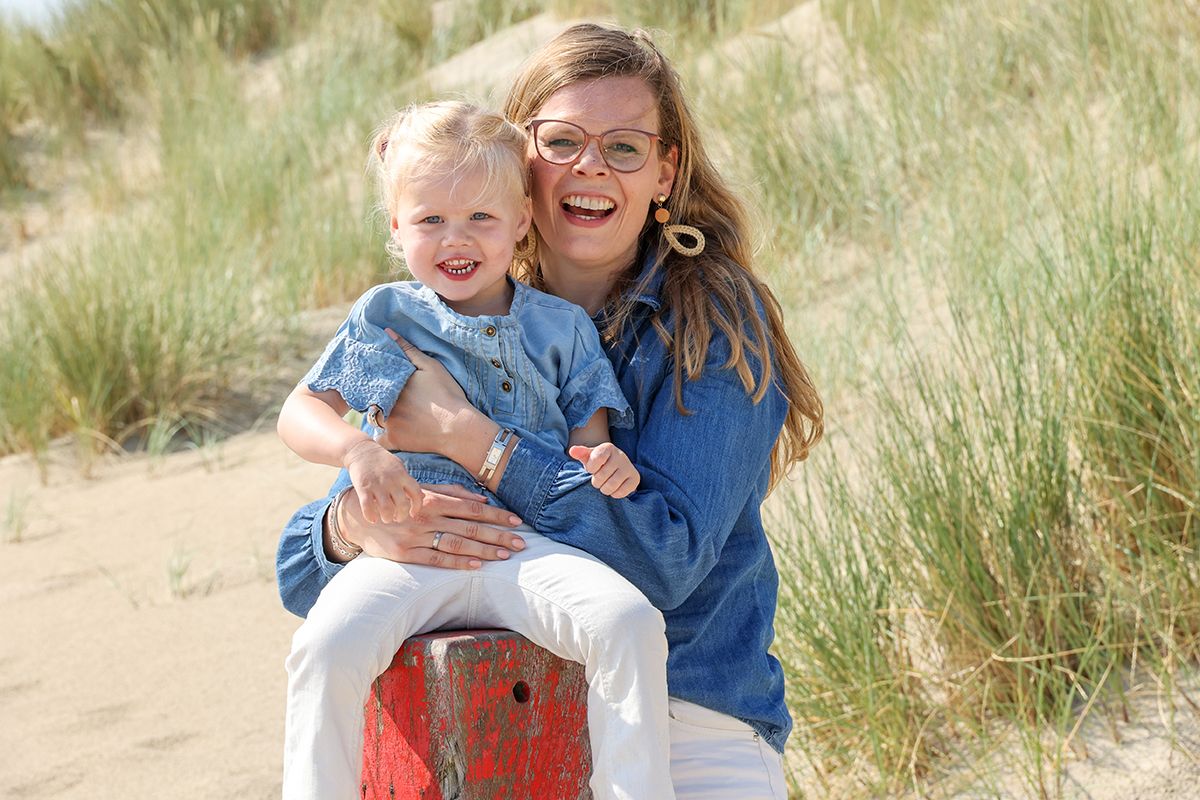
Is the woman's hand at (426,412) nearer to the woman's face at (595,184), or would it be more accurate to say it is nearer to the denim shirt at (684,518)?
the denim shirt at (684,518)

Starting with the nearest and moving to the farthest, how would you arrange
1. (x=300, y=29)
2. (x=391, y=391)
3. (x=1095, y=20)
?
(x=391, y=391) → (x=1095, y=20) → (x=300, y=29)

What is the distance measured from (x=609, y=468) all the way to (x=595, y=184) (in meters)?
0.57

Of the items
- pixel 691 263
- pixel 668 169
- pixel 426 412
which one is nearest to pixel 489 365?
pixel 426 412

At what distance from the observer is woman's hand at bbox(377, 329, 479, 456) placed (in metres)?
2.03

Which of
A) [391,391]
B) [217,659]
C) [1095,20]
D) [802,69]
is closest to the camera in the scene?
[391,391]

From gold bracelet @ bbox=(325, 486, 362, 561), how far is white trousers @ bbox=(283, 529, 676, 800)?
0.16 m

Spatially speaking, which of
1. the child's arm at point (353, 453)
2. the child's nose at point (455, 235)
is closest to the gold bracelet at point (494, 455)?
the child's arm at point (353, 453)

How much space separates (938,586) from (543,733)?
5.20ft

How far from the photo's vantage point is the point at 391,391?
2.05 m

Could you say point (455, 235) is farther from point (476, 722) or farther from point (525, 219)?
point (476, 722)

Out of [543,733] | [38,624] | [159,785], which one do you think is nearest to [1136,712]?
[543,733]

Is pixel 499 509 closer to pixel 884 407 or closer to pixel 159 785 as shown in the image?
pixel 884 407

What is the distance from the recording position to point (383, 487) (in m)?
1.90

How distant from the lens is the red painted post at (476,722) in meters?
1.84
